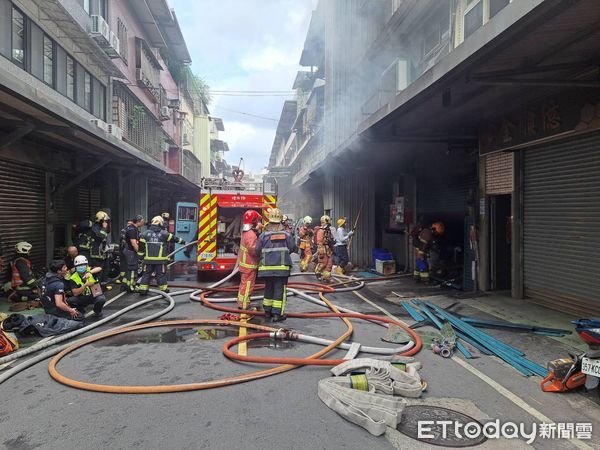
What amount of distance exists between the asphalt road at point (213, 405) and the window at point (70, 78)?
9.74 metres

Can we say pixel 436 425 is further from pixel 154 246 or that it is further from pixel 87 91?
pixel 87 91

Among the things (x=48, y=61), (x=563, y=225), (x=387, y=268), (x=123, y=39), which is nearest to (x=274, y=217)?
(x=563, y=225)

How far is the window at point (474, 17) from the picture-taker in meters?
8.55

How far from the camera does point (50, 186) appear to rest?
1012 cm

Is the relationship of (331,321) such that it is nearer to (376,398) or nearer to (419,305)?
(419,305)

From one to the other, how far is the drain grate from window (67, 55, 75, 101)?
12563 millimetres

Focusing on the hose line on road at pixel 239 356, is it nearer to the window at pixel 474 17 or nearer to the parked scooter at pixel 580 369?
the parked scooter at pixel 580 369

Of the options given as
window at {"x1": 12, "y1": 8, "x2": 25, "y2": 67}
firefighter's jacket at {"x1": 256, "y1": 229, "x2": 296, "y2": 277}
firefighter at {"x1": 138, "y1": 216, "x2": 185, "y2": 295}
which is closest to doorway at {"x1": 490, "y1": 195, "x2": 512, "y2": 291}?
firefighter's jacket at {"x1": 256, "y1": 229, "x2": 296, "y2": 277}

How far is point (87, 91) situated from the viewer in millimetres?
13102

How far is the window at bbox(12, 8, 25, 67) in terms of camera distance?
8742 mm

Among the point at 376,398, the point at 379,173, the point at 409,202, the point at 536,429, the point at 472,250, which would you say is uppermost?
the point at 379,173

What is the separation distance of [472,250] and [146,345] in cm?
694

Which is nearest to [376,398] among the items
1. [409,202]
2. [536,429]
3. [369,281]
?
[536,429]

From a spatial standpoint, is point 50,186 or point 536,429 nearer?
point 536,429
